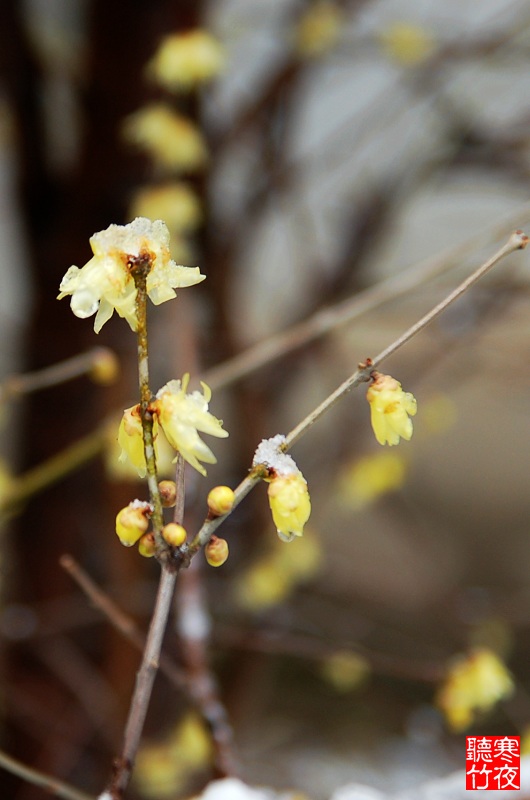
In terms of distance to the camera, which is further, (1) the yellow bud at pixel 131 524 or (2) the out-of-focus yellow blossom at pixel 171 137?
(2) the out-of-focus yellow blossom at pixel 171 137

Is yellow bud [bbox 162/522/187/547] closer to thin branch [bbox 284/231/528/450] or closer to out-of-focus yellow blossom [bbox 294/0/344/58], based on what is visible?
thin branch [bbox 284/231/528/450]

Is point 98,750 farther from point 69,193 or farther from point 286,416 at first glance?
point 69,193

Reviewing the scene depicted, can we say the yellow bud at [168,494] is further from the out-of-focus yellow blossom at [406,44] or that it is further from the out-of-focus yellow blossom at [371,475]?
the out-of-focus yellow blossom at [406,44]

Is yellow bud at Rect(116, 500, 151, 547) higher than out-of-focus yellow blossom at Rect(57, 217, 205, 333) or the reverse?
the reverse

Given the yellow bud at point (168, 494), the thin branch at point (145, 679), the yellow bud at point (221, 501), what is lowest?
the thin branch at point (145, 679)

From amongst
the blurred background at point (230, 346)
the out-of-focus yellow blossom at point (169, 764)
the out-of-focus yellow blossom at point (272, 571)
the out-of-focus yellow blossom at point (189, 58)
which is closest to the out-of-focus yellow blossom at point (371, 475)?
the blurred background at point (230, 346)

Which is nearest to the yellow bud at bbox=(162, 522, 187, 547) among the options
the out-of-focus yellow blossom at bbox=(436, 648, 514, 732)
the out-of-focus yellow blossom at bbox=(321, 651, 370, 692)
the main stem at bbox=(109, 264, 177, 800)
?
the main stem at bbox=(109, 264, 177, 800)

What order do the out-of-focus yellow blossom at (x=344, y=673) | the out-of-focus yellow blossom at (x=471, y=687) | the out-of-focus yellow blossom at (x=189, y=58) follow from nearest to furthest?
the out-of-focus yellow blossom at (x=471, y=687) < the out-of-focus yellow blossom at (x=189, y=58) < the out-of-focus yellow blossom at (x=344, y=673)
